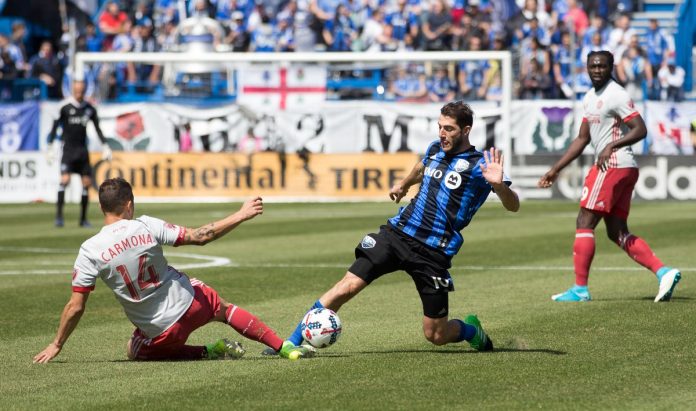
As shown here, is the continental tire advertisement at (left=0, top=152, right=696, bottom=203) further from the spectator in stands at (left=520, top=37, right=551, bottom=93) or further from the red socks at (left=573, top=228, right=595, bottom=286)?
the red socks at (left=573, top=228, right=595, bottom=286)

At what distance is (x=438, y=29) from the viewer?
107 ft

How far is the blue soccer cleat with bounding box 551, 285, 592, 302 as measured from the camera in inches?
470

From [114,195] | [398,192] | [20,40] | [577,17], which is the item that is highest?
[577,17]

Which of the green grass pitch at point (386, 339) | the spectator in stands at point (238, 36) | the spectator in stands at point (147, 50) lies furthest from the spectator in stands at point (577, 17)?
the green grass pitch at point (386, 339)

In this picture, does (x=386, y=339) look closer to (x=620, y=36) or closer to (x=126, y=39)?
(x=620, y=36)

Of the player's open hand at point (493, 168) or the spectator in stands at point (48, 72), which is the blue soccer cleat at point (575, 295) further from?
the spectator in stands at point (48, 72)

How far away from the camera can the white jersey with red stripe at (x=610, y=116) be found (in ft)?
39.4

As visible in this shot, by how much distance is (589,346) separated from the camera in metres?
9.05

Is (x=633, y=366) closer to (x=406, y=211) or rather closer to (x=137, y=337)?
(x=406, y=211)

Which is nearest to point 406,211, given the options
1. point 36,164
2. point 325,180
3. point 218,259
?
point 218,259

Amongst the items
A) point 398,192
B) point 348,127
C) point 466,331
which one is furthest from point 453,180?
point 348,127

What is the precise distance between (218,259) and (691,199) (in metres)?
14.0

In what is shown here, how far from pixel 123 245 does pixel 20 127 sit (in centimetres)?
2245

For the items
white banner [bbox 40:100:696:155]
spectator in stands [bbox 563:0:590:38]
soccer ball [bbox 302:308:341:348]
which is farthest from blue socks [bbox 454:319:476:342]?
spectator in stands [bbox 563:0:590:38]
